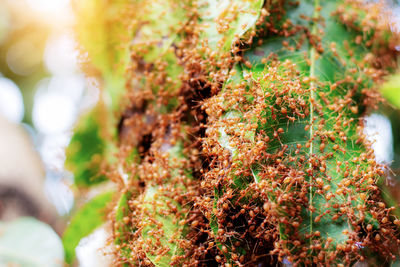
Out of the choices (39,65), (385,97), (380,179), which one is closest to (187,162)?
(380,179)

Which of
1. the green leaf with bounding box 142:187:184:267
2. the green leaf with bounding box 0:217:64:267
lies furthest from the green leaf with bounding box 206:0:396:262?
the green leaf with bounding box 0:217:64:267

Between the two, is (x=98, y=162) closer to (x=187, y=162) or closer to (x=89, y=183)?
(x=89, y=183)

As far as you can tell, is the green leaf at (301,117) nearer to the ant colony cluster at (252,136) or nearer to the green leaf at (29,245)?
the ant colony cluster at (252,136)

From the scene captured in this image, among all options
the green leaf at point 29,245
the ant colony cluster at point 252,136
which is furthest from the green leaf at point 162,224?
the green leaf at point 29,245

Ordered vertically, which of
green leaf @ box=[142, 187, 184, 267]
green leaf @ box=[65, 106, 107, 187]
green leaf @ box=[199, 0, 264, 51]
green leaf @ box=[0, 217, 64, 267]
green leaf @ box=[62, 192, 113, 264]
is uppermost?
green leaf @ box=[199, 0, 264, 51]

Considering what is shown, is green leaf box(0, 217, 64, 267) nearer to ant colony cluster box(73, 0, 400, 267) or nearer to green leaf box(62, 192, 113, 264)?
green leaf box(62, 192, 113, 264)

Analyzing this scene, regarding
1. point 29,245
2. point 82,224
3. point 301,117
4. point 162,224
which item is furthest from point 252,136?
point 29,245

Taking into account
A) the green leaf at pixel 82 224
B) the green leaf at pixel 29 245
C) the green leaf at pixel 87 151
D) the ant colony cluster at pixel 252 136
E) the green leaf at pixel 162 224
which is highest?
the ant colony cluster at pixel 252 136
